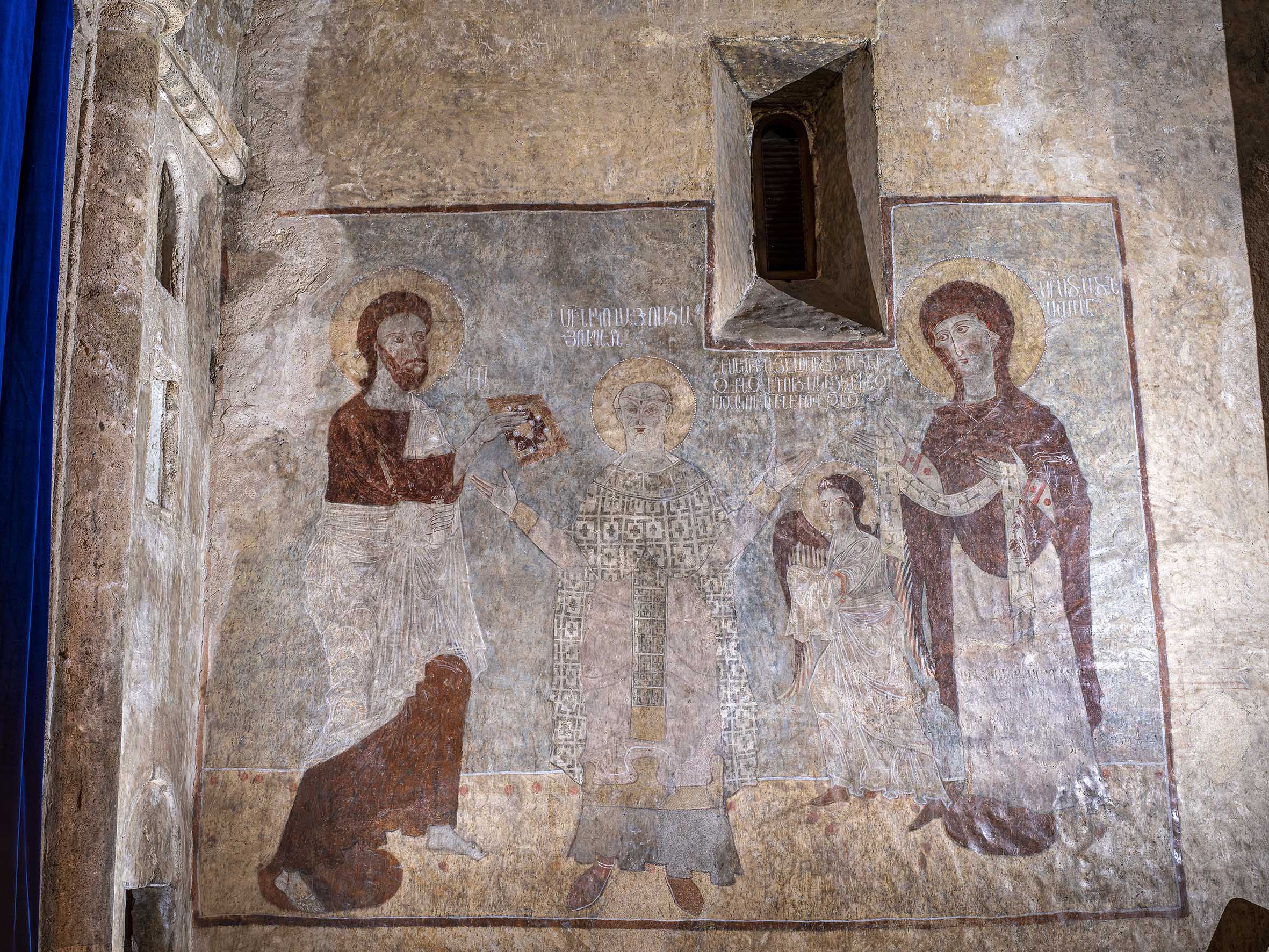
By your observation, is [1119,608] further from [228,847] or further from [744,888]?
[228,847]

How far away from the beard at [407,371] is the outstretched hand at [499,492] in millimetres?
524

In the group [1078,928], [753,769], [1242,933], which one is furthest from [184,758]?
[1242,933]

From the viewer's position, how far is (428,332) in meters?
5.54

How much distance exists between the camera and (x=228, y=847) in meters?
5.02

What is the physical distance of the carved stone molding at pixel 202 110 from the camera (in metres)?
4.87

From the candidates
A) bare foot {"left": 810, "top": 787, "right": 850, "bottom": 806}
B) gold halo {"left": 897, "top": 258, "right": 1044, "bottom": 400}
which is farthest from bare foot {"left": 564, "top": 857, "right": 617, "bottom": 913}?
gold halo {"left": 897, "top": 258, "right": 1044, "bottom": 400}

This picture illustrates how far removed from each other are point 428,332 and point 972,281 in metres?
2.61

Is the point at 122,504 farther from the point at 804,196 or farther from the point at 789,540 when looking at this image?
the point at 804,196

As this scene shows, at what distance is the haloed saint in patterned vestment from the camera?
5023 mm

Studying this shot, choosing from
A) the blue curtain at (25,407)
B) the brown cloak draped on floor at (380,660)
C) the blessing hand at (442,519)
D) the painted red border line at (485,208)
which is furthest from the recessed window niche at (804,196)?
the blue curtain at (25,407)

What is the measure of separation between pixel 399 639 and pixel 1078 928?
317 centimetres

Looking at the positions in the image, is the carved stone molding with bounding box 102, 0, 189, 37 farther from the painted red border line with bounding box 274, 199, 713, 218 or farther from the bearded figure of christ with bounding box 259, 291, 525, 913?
the bearded figure of christ with bounding box 259, 291, 525, 913

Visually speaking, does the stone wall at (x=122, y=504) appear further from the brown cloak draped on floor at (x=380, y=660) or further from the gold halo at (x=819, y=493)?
Result: the gold halo at (x=819, y=493)

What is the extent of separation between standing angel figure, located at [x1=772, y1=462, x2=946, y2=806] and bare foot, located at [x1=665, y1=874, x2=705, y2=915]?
2.09ft
